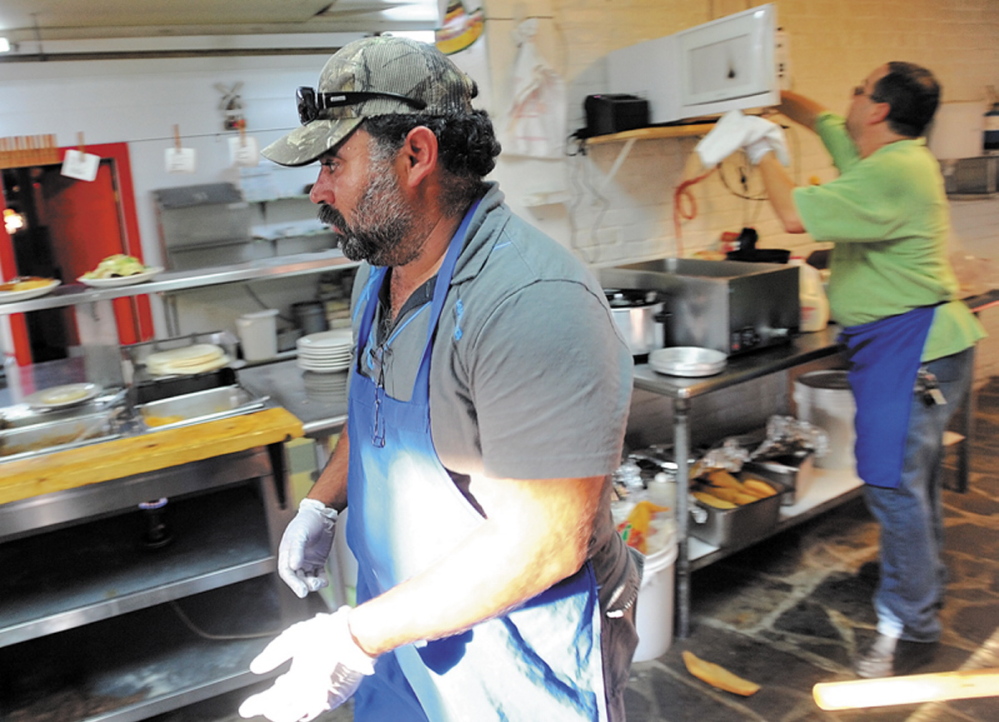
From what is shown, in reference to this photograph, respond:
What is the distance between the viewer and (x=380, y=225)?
128 cm

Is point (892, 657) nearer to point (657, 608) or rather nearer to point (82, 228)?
point (657, 608)

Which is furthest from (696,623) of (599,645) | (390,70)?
(390,70)

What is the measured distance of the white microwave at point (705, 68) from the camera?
9.98 ft

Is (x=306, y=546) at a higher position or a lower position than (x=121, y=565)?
higher

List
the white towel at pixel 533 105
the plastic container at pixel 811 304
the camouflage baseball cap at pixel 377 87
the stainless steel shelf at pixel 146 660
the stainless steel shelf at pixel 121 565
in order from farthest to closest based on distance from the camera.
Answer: the plastic container at pixel 811 304 < the white towel at pixel 533 105 < the stainless steel shelf at pixel 146 660 < the stainless steel shelf at pixel 121 565 < the camouflage baseball cap at pixel 377 87

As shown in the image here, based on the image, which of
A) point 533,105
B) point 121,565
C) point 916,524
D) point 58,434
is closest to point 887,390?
point 916,524

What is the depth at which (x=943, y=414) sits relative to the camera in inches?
104

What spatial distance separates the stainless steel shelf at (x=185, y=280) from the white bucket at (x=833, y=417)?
221 cm

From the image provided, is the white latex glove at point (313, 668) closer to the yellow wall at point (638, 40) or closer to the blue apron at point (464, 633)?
the blue apron at point (464, 633)

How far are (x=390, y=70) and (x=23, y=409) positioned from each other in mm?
2152

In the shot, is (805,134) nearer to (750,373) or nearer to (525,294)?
(750,373)

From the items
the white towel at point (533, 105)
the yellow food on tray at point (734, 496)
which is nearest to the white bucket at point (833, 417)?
the yellow food on tray at point (734, 496)

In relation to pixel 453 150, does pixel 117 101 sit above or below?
above

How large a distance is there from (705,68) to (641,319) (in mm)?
1120
